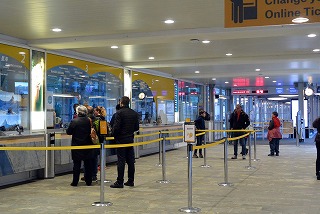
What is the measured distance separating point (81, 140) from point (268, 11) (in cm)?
454

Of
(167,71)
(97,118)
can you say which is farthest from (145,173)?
(167,71)

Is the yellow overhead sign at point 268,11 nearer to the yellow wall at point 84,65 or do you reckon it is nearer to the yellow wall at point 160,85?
the yellow wall at point 84,65

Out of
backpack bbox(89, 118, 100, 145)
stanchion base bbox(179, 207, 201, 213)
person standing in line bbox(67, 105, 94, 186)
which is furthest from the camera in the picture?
backpack bbox(89, 118, 100, 145)

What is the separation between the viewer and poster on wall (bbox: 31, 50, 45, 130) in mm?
11461

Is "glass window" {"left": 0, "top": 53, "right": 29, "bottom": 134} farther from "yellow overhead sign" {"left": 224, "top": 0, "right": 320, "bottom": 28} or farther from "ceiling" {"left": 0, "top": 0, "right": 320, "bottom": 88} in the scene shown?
"yellow overhead sign" {"left": 224, "top": 0, "right": 320, "bottom": 28}

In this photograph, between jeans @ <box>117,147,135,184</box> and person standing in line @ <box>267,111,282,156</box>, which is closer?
jeans @ <box>117,147,135,184</box>

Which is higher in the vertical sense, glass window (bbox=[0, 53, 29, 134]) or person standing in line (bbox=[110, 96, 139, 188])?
glass window (bbox=[0, 53, 29, 134])

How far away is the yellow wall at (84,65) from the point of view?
12227mm

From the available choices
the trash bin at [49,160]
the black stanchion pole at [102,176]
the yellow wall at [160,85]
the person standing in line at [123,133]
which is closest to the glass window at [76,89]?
the yellow wall at [160,85]

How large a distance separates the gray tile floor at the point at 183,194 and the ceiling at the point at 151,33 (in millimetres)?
2990

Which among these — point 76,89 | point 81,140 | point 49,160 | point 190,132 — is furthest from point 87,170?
point 76,89

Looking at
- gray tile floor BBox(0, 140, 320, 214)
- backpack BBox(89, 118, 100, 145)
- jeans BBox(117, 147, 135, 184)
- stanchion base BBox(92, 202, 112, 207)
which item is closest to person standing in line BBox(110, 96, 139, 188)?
jeans BBox(117, 147, 135, 184)

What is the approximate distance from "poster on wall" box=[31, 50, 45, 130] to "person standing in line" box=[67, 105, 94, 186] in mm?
3409

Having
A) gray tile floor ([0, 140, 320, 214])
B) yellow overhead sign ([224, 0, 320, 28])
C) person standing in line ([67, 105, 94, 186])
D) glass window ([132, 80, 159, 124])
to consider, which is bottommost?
gray tile floor ([0, 140, 320, 214])
